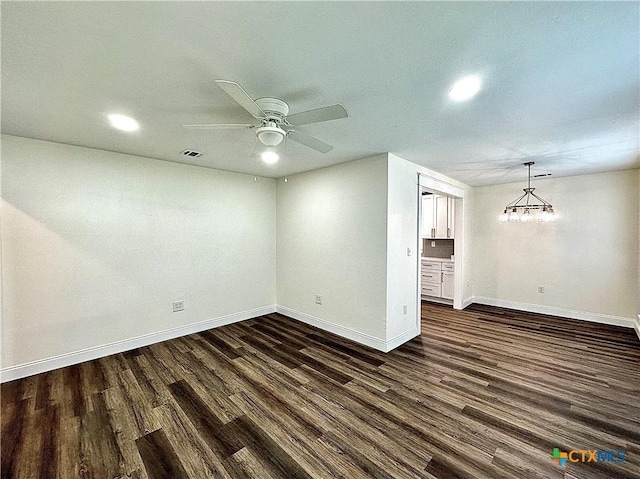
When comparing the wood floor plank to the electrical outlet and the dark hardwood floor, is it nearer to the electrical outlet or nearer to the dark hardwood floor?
the dark hardwood floor

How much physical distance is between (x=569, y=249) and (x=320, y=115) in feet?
17.2

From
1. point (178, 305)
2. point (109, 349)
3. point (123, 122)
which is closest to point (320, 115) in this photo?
point (123, 122)

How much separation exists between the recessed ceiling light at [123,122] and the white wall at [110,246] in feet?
3.39

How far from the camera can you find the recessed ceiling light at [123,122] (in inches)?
91.1

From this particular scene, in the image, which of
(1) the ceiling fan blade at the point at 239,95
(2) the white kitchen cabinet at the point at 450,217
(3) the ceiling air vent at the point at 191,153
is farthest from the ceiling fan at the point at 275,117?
(2) the white kitchen cabinet at the point at 450,217

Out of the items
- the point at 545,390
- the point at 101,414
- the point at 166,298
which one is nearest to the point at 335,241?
the point at 166,298

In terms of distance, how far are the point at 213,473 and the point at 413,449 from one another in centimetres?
132

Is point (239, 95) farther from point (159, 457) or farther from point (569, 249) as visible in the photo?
point (569, 249)

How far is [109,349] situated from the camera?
329cm

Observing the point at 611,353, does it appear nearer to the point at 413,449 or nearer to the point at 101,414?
the point at 413,449

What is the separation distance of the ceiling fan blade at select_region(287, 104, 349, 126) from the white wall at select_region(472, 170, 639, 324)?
16.2 ft

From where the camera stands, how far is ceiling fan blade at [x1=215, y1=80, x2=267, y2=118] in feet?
4.56

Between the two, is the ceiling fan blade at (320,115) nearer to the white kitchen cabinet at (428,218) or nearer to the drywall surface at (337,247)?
the drywall surface at (337,247)

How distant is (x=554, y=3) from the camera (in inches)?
45.0
